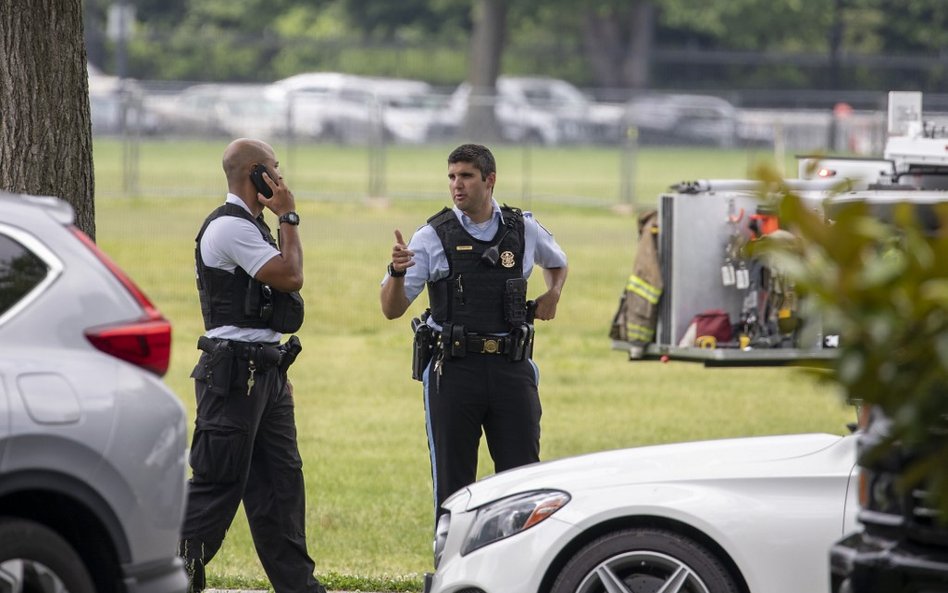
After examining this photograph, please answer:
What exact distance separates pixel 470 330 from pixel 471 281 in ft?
0.69

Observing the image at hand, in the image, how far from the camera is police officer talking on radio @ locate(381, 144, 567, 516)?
6.61m

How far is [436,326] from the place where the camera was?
265 inches

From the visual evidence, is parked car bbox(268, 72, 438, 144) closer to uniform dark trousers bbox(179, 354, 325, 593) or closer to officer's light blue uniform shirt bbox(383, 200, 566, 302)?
officer's light blue uniform shirt bbox(383, 200, 566, 302)

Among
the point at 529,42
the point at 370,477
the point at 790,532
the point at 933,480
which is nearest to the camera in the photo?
the point at 933,480

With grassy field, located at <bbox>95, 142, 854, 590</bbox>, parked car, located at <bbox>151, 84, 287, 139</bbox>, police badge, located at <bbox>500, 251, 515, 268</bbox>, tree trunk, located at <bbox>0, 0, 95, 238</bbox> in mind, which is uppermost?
parked car, located at <bbox>151, 84, 287, 139</bbox>

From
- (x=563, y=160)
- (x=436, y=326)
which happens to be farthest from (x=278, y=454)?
(x=563, y=160)

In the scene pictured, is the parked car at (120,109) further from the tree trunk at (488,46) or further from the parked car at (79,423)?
the parked car at (79,423)

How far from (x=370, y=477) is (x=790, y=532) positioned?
509 centimetres

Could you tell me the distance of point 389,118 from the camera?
38.8m

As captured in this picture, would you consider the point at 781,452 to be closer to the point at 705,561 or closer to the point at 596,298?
the point at 705,561

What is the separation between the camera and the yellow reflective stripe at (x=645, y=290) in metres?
8.87

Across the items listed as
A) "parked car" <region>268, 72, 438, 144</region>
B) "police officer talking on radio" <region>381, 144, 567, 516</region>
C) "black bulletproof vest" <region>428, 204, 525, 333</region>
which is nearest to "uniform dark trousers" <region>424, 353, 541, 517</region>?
"police officer talking on radio" <region>381, 144, 567, 516</region>

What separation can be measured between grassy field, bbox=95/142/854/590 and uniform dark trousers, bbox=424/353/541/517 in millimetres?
647

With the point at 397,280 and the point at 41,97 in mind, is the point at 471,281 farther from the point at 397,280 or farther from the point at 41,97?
the point at 41,97
